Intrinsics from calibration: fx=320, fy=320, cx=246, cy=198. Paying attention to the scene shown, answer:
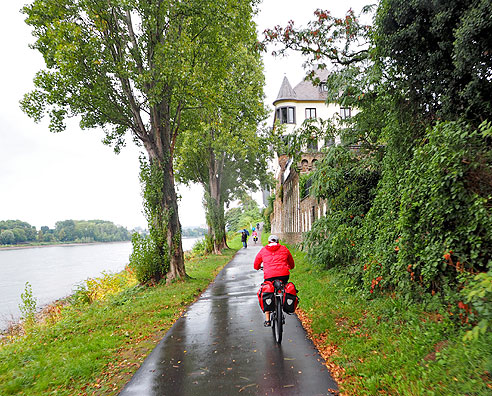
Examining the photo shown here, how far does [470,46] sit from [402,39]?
5.45 feet

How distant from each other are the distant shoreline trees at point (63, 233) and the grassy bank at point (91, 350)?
231ft

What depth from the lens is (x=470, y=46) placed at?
5039mm

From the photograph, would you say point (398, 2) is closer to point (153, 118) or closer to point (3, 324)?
point (153, 118)

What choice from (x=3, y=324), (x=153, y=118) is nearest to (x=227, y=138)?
(x=153, y=118)

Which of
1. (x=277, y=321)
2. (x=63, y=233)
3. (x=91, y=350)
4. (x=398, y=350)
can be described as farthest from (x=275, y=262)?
(x=63, y=233)

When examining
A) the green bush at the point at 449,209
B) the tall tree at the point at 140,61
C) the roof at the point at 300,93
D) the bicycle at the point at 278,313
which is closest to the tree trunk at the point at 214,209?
the tall tree at the point at 140,61

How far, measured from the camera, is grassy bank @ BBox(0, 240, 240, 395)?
14.5 feet

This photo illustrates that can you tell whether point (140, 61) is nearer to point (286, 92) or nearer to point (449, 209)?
point (449, 209)

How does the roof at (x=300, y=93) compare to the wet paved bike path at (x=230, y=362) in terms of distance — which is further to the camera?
the roof at (x=300, y=93)

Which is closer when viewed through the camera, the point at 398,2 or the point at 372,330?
the point at 372,330

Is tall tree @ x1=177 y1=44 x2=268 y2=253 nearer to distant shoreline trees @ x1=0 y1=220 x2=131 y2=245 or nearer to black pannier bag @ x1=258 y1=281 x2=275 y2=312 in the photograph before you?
black pannier bag @ x1=258 y1=281 x2=275 y2=312

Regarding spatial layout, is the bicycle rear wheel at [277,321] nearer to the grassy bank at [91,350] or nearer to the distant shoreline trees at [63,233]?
the grassy bank at [91,350]

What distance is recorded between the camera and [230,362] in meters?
4.64

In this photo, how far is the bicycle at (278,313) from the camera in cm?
529
